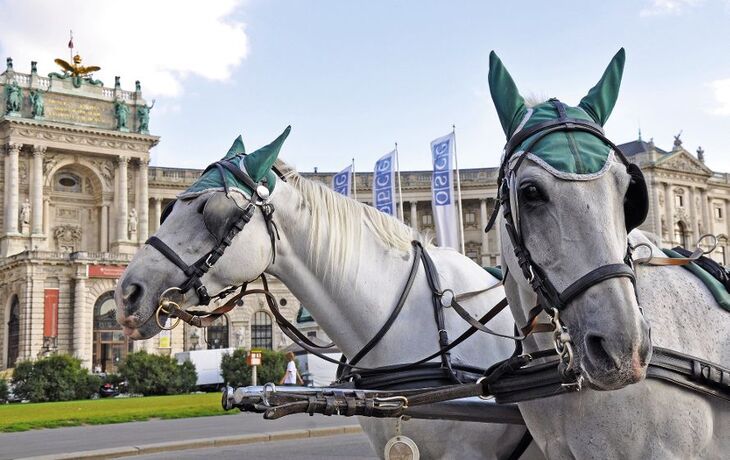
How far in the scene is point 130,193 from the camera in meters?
64.6

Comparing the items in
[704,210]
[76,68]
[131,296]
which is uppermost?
[76,68]

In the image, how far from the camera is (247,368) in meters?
37.3

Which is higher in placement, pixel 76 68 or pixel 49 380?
pixel 76 68

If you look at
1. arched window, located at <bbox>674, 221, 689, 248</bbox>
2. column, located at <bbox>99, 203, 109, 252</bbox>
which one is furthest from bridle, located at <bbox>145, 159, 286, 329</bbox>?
arched window, located at <bbox>674, 221, 689, 248</bbox>

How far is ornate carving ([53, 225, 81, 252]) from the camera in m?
63.1

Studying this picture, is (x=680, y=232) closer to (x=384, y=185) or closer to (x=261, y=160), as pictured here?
(x=384, y=185)

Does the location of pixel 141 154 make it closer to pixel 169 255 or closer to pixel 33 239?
pixel 33 239

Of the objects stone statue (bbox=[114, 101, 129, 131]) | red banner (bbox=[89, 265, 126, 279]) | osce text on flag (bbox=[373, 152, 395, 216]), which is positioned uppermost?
stone statue (bbox=[114, 101, 129, 131])

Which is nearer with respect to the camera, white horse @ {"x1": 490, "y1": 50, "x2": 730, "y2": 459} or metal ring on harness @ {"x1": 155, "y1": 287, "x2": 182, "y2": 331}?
white horse @ {"x1": 490, "y1": 50, "x2": 730, "y2": 459}

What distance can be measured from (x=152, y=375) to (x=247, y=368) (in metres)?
4.60

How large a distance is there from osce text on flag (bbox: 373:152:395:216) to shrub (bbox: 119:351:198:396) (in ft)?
40.8

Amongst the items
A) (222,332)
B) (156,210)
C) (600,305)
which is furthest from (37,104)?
(600,305)

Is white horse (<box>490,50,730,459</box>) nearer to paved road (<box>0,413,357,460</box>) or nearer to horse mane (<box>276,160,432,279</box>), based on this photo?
horse mane (<box>276,160,432,279</box>)

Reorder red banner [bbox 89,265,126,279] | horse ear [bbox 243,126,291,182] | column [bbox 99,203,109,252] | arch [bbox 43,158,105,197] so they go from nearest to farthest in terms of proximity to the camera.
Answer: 1. horse ear [bbox 243,126,291,182]
2. red banner [bbox 89,265,126,279]
3. arch [bbox 43,158,105,197]
4. column [bbox 99,203,109,252]
